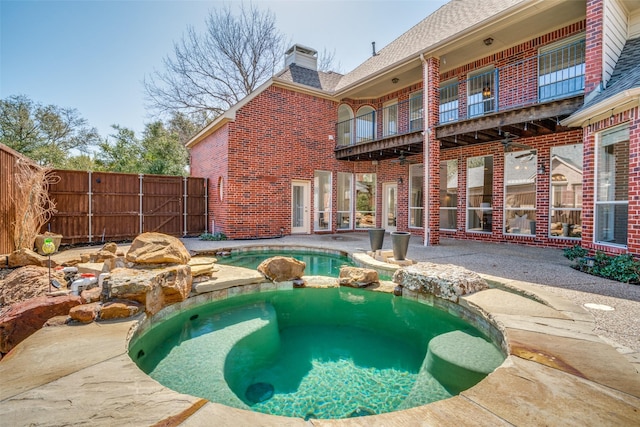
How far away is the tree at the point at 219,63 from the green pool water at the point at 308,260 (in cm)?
1231

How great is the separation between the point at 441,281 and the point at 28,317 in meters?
4.47

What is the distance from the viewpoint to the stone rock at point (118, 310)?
114 inches

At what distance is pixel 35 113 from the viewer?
1758 cm

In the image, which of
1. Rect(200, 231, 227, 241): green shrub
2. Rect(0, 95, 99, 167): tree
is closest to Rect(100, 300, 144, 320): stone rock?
Rect(200, 231, 227, 241): green shrub

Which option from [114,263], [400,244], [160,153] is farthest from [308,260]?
[160,153]

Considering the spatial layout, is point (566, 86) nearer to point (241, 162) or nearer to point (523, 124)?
point (523, 124)

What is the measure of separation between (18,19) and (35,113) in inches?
541

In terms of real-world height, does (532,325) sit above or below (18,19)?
below

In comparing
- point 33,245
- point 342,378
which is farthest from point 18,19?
point 342,378

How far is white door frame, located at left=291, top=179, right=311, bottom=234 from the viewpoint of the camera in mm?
11016

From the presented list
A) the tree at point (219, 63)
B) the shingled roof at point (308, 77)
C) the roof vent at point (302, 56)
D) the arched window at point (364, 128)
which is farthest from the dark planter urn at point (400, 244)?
the tree at point (219, 63)

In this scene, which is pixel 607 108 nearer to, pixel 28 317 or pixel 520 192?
pixel 520 192

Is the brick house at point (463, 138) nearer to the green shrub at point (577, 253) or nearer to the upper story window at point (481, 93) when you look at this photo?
the upper story window at point (481, 93)

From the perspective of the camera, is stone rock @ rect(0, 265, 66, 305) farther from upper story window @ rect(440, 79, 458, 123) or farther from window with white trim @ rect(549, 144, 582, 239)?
upper story window @ rect(440, 79, 458, 123)
